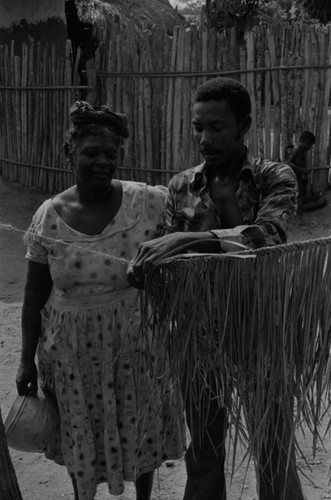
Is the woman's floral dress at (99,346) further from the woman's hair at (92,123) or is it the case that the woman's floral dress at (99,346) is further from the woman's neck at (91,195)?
the woman's hair at (92,123)

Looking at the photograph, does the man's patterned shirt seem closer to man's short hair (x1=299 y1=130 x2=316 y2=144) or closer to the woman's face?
the woman's face

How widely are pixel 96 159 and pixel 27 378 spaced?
0.92m

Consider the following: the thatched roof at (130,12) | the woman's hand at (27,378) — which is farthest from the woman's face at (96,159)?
the thatched roof at (130,12)

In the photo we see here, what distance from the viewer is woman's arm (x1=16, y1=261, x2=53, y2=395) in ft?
8.95

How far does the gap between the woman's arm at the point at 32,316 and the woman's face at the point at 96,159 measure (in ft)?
1.30

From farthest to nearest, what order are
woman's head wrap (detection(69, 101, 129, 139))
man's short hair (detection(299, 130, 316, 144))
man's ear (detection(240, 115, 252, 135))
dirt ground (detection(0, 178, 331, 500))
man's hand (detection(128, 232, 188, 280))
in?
1. man's short hair (detection(299, 130, 316, 144))
2. dirt ground (detection(0, 178, 331, 500))
3. woman's head wrap (detection(69, 101, 129, 139))
4. man's ear (detection(240, 115, 252, 135))
5. man's hand (detection(128, 232, 188, 280))

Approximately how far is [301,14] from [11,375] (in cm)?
1618

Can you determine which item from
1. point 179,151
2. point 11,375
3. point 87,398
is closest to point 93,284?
point 87,398

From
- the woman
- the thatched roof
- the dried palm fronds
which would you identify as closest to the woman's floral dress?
the woman

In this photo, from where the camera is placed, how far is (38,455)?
3.68 m

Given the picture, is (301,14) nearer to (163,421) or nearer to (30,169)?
(30,169)

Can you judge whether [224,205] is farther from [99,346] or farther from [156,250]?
[99,346]

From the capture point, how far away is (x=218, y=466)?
2543 mm

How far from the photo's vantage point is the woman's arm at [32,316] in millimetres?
2727
